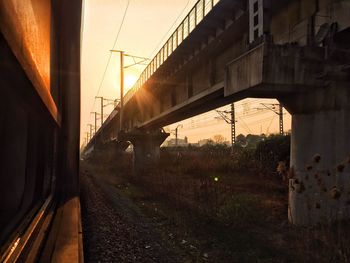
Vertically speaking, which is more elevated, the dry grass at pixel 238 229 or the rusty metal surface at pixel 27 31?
the rusty metal surface at pixel 27 31

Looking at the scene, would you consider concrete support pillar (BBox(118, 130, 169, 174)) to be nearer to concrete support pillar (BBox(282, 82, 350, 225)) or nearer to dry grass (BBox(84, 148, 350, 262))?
dry grass (BBox(84, 148, 350, 262))

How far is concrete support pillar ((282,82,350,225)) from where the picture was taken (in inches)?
343

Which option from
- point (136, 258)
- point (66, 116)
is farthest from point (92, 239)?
point (66, 116)

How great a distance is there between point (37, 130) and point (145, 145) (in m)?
32.0

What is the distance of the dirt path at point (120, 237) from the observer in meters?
7.37

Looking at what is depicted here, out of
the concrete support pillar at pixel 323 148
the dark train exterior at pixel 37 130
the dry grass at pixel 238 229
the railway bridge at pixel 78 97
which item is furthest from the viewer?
the concrete support pillar at pixel 323 148

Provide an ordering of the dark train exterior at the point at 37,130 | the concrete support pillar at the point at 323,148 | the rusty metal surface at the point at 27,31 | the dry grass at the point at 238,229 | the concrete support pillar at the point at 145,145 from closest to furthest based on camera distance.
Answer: the rusty metal surface at the point at 27,31, the dark train exterior at the point at 37,130, the dry grass at the point at 238,229, the concrete support pillar at the point at 323,148, the concrete support pillar at the point at 145,145

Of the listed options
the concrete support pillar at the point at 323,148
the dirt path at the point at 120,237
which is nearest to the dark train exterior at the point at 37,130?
the dirt path at the point at 120,237

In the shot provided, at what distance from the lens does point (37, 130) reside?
269 inches

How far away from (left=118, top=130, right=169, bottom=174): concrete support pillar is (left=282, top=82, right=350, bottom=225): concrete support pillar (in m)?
28.2

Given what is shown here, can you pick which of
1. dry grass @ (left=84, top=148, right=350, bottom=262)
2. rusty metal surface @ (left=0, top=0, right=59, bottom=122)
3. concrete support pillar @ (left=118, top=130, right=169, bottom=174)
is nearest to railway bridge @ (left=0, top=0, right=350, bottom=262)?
rusty metal surface @ (left=0, top=0, right=59, bottom=122)

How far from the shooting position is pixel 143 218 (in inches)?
462

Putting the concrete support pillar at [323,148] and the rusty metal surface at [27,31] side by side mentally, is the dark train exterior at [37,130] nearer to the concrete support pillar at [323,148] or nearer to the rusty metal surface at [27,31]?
the rusty metal surface at [27,31]

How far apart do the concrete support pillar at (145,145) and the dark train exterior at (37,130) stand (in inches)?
1107
